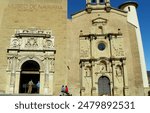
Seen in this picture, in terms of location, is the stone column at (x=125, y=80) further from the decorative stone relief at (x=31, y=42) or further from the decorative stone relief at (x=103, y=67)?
the decorative stone relief at (x=31, y=42)

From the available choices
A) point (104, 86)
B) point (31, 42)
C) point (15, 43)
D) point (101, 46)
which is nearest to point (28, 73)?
point (31, 42)

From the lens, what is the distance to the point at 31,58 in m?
17.1

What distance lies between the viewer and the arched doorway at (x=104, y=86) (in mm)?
19359

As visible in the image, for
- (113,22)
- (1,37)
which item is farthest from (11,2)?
(113,22)

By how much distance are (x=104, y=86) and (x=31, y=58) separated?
6.74m

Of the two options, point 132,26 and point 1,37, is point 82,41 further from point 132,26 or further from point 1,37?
point 1,37

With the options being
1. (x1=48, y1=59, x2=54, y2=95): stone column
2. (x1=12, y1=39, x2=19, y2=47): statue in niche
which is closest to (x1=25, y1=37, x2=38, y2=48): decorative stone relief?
(x1=12, y1=39, x2=19, y2=47): statue in niche

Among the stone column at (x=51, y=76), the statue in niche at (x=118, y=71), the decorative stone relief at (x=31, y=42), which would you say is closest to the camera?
the stone column at (x=51, y=76)

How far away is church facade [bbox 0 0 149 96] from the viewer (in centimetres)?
1683

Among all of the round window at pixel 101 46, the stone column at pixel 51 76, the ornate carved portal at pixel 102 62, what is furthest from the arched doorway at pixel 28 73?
the round window at pixel 101 46

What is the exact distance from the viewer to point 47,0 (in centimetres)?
1920

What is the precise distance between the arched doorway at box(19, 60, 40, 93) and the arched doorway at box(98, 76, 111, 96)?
5.39 m

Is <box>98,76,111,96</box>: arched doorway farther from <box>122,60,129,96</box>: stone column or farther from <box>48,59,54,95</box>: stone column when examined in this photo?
<box>48,59,54,95</box>: stone column

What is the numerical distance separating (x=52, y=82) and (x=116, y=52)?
22.8ft
